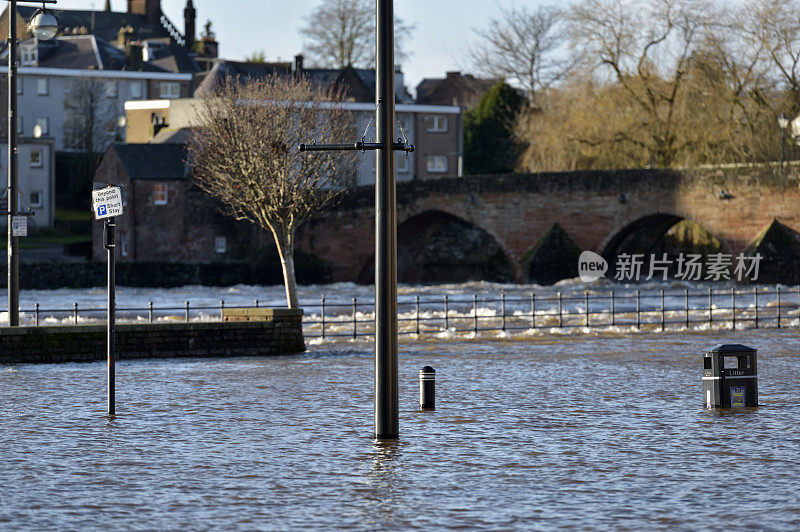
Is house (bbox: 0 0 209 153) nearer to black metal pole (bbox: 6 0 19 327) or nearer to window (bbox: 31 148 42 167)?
window (bbox: 31 148 42 167)

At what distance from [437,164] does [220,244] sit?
68.5ft

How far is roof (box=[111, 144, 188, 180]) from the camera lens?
63.4 meters

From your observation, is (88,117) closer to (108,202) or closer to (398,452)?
(108,202)

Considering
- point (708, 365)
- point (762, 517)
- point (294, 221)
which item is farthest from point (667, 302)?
point (762, 517)

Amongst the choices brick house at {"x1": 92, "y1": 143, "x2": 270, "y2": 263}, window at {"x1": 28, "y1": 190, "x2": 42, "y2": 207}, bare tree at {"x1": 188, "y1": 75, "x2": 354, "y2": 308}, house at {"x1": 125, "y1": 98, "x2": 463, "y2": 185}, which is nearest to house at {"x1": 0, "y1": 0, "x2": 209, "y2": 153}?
house at {"x1": 125, "y1": 98, "x2": 463, "y2": 185}

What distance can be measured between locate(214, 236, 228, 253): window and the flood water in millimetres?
43347

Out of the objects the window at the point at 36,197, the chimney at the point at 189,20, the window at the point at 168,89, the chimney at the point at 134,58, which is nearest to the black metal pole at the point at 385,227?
the window at the point at 36,197

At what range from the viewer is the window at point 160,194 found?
209ft

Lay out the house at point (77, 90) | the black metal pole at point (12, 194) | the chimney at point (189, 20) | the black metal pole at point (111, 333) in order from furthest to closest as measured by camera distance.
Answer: the chimney at point (189, 20) → the house at point (77, 90) → the black metal pole at point (12, 194) → the black metal pole at point (111, 333)

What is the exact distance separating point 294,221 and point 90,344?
1462 cm

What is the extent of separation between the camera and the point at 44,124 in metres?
82.3

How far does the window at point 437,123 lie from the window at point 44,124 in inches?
970

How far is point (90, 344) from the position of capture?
74.8 ft

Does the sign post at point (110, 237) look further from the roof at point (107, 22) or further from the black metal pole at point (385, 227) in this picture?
the roof at point (107, 22)
